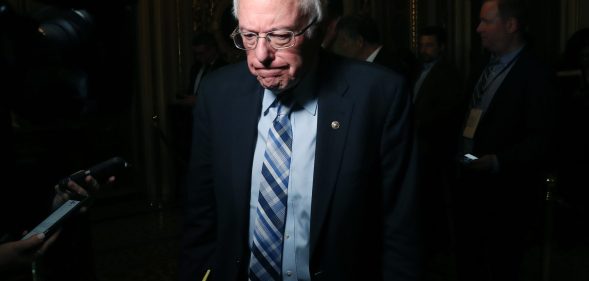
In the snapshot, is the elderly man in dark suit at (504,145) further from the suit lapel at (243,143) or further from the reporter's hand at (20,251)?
the reporter's hand at (20,251)

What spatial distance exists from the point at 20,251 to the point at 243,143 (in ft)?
2.08

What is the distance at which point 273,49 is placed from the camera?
1.67 metres

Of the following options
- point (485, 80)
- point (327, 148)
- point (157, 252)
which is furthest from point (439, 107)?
point (327, 148)

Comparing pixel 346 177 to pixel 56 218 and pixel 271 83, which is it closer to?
pixel 271 83

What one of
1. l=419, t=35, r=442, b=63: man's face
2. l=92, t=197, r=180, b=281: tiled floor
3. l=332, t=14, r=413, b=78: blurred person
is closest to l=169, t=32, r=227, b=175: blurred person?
l=92, t=197, r=180, b=281: tiled floor

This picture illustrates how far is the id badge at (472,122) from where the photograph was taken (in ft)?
10.5

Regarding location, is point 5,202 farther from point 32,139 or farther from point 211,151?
point 32,139

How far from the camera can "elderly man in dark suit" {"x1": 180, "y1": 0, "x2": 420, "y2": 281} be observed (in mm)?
1696

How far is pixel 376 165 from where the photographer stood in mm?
1750

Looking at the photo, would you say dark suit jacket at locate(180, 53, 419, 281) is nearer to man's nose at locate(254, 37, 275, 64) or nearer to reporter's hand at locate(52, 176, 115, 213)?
man's nose at locate(254, 37, 275, 64)

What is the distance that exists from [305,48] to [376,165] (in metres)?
0.37

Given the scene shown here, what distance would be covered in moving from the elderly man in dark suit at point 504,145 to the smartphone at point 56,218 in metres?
1.76

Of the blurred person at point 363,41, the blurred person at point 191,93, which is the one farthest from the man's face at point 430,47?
the blurred person at point 191,93

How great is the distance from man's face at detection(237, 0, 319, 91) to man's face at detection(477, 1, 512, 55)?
69.9 inches
